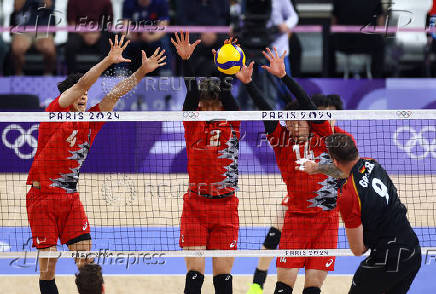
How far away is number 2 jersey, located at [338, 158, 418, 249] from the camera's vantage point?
19.2 feet

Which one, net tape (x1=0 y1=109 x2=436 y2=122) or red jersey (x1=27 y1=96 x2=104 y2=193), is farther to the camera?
red jersey (x1=27 y1=96 x2=104 y2=193)

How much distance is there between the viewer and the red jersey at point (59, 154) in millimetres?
7164

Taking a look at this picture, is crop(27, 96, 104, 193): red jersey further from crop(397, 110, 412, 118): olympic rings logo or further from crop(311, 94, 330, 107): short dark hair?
crop(397, 110, 412, 118): olympic rings logo

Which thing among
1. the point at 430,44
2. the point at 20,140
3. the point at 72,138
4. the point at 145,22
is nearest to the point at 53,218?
the point at 72,138

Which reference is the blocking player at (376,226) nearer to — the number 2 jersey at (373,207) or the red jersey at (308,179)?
the number 2 jersey at (373,207)

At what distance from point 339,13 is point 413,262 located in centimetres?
970

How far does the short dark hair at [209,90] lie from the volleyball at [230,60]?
0.27m

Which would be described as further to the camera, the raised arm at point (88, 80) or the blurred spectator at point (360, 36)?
the blurred spectator at point (360, 36)

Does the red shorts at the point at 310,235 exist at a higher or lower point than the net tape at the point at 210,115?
lower

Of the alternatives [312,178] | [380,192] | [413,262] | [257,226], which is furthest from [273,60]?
[257,226]

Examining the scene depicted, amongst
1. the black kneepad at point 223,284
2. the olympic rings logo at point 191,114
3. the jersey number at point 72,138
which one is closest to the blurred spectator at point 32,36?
the jersey number at point 72,138

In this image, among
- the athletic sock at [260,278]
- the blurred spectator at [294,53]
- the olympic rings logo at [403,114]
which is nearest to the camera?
the olympic rings logo at [403,114]

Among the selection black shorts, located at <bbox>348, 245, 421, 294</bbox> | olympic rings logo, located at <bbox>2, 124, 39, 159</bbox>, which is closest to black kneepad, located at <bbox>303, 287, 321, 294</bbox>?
black shorts, located at <bbox>348, 245, 421, 294</bbox>

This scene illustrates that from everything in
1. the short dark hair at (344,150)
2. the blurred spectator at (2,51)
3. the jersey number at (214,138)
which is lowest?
the jersey number at (214,138)
